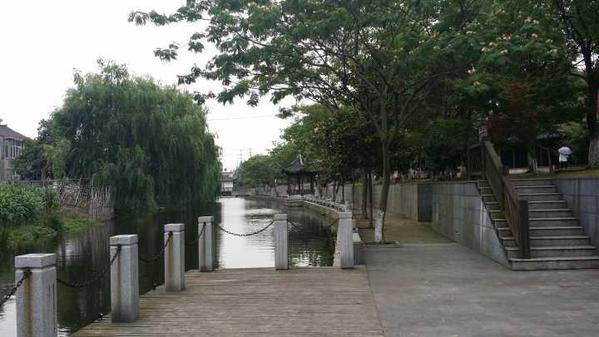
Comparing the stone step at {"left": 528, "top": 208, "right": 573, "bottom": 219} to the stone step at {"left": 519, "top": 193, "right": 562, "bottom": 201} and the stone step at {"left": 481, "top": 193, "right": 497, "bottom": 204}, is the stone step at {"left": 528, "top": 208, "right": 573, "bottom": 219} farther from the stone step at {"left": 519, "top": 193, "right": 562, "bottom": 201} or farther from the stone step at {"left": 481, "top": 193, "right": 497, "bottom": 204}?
the stone step at {"left": 481, "top": 193, "right": 497, "bottom": 204}

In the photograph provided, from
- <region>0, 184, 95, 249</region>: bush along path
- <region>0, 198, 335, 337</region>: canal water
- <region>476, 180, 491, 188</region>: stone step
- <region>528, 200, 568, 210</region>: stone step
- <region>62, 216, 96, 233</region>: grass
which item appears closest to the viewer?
<region>0, 198, 335, 337</region>: canal water

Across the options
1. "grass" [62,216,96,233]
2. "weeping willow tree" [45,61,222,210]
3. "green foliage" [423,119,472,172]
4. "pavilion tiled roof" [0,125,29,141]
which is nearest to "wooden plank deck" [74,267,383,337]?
"green foliage" [423,119,472,172]

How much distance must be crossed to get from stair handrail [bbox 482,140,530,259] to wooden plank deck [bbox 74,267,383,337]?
3.04 metres

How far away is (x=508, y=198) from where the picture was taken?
11734 millimetres

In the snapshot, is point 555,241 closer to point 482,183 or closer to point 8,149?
point 482,183

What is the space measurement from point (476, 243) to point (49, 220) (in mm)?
21157

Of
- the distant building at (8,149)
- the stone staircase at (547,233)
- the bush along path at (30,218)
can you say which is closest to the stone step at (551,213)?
the stone staircase at (547,233)

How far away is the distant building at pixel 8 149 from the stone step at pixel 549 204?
1958 inches

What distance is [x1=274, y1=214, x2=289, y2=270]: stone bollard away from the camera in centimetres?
1138

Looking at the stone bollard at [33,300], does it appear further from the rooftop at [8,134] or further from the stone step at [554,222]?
the rooftop at [8,134]

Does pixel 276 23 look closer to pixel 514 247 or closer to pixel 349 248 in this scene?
pixel 349 248

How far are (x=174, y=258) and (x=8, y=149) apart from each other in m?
54.3

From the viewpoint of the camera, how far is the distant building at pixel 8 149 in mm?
53906

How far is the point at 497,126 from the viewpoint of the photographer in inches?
598
